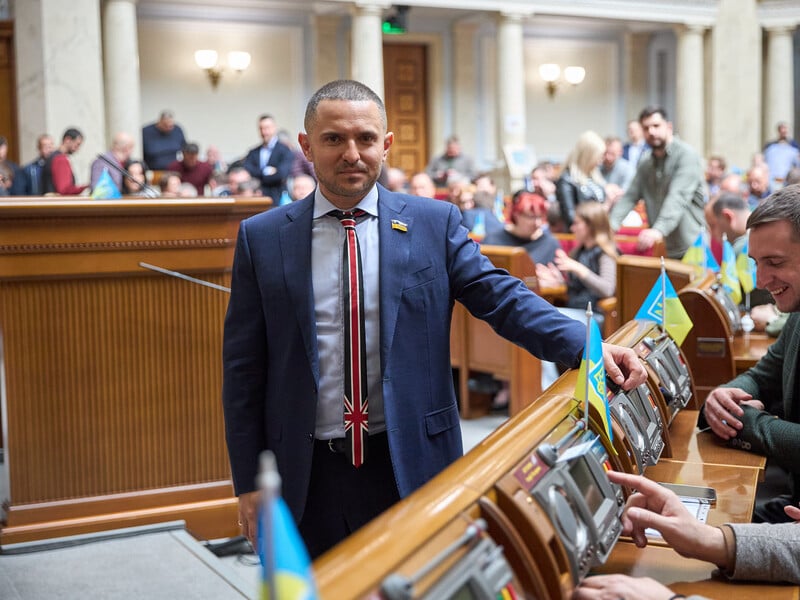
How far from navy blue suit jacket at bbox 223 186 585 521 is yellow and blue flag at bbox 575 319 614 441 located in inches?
5.7

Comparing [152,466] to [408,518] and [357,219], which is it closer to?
[357,219]

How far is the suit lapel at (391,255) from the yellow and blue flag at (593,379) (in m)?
0.38

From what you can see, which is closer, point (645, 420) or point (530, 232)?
point (645, 420)

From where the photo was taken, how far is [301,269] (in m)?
1.99

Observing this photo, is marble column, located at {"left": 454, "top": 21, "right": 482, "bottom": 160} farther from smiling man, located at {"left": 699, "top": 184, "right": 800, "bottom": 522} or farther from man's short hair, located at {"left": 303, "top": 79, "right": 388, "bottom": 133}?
man's short hair, located at {"left": 303, "top": 79, "right": 388, "bottom": 133}

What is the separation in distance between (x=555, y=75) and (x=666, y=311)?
46.8 feet

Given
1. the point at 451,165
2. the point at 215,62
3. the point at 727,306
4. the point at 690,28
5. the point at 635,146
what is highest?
the point at 690,28

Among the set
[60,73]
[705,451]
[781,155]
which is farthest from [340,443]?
[781,155]

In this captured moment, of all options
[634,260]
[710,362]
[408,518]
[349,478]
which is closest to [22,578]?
[349,478]

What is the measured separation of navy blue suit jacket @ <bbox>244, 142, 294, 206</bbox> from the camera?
350 inches

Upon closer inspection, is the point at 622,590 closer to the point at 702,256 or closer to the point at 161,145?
the point at 702,256

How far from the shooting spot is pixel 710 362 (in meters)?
3.52

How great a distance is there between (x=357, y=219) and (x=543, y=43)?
15.2 m

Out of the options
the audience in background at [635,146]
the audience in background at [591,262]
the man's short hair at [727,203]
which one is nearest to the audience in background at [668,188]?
the audience in background at [591,262]
